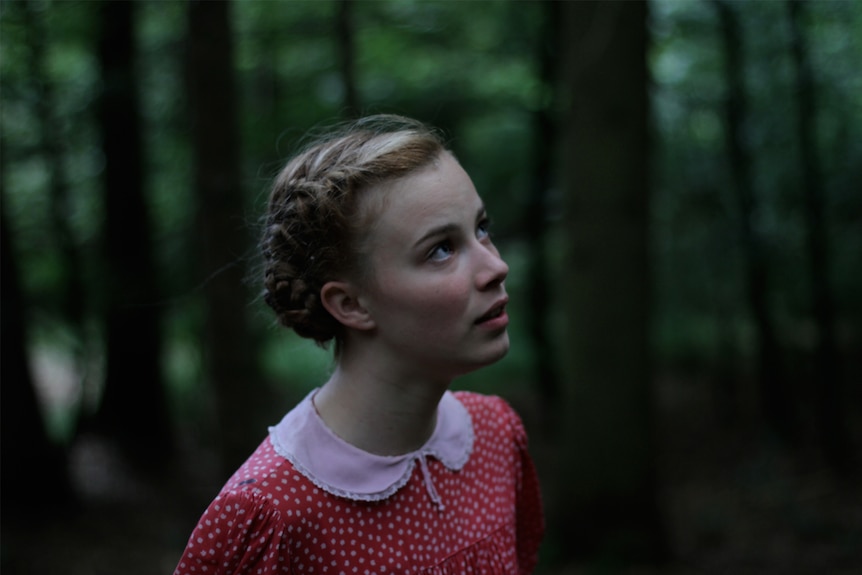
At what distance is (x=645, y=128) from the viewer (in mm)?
4797

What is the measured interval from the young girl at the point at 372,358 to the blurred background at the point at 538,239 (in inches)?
81.9

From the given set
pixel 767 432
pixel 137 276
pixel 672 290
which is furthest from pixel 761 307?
Result: pixel 137 276

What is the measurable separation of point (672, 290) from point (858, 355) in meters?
2.05

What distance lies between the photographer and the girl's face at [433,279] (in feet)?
5.01

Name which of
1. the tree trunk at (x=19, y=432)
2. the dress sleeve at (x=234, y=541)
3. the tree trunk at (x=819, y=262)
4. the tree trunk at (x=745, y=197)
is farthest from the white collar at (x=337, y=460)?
the tree trunk at (x=745, y=197)

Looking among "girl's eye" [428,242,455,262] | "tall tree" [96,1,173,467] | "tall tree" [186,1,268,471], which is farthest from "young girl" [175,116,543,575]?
"tall tree" [96,1,173,467]

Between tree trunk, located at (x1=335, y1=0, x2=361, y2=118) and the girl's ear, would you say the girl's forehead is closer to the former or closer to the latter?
the girl's ear

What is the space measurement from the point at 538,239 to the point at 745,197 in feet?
8.92

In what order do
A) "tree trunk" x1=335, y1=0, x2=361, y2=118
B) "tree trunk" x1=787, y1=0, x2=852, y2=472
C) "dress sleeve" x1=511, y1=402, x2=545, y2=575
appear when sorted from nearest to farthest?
1. "dress sleeve" x1=511, y1=402, x2=545, y2=575
2. "tree trunk" x1=335, y1=0, x2=361, y2=118
3. "tree trunk" x1=787, y1=0, x2=852, y2=472

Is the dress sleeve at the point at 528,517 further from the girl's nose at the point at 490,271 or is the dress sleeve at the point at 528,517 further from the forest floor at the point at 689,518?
the forest floor at the point at 689,518

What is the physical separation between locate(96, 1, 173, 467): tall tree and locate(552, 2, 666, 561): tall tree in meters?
3.58

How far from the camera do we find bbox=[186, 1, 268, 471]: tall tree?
359cm

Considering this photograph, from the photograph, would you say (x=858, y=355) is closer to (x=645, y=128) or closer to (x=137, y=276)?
(x=645, y=128)

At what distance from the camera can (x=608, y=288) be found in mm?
4781
